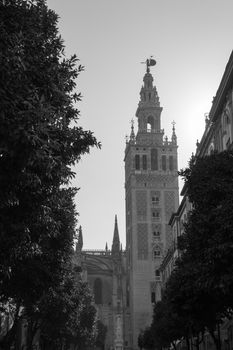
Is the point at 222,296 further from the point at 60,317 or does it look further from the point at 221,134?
the point at 60,317

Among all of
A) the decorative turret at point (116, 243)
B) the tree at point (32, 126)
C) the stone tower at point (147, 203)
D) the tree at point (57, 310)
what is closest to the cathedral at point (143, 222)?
the stone tower at point (147, 203)

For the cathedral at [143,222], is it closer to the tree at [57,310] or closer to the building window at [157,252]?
the building window at [157,252]

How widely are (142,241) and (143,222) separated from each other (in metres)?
3.74

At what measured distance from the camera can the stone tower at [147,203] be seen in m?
102

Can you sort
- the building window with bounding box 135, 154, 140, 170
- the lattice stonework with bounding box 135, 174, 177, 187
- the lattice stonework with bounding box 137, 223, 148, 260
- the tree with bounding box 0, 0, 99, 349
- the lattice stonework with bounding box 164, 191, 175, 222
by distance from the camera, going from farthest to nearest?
the building window with bounding box 135, 154, 140, 170
the lattice stonework with bounding box 135, 174, 177, 187
the lattice stonework with bounding box 164, 191, 175, 222
the lattice stonework with bounding box 137, 223, 148, 260
the tree with bounding box 0, 0, 99, 349

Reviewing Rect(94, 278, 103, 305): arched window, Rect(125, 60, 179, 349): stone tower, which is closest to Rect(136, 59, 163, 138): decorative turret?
Rect(125, 60, 179, 349): stone tower

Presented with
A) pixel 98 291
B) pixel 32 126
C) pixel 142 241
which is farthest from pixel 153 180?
pixel 32 126

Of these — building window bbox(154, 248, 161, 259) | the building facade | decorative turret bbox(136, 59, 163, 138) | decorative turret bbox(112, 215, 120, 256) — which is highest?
decorative turret bbox(136, 59, 163, 138)

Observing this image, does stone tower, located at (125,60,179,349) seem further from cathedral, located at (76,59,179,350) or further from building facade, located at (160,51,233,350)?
building facade, located at (160,51,233,350)

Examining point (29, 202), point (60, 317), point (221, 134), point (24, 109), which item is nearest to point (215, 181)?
point (29, 202)

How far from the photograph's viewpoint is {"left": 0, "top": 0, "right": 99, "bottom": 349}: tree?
1192cm

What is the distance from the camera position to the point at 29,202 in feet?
47.9

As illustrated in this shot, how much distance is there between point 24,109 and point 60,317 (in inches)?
1109

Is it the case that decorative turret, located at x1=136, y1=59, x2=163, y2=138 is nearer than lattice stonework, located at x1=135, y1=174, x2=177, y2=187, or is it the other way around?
lattice stonework, located at x1=135, y1=174, x2=177, y2=187
